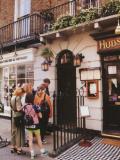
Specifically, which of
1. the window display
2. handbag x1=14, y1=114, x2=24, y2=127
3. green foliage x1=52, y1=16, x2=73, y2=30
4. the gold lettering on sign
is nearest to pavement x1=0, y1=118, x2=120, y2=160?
handbag x1=14, y1=114, x2=24, y2=127

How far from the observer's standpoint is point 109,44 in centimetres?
930

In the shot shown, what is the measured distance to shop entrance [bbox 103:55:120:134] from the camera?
9359 mm

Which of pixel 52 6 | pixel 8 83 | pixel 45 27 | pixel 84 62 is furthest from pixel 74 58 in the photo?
pixel 8 83

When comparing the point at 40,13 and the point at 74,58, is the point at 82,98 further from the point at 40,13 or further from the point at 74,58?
the point at 40,13

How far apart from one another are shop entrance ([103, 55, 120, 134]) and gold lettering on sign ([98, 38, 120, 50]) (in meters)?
0.37

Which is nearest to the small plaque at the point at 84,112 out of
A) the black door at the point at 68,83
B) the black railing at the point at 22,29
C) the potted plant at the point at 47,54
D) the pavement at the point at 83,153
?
the pavement at the point at 83,153

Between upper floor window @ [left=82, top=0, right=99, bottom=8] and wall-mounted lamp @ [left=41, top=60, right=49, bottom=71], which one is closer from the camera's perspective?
upper floor window @ [left=82, top=0, right=99, bottom=8]

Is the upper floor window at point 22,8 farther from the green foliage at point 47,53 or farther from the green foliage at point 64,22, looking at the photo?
the green foliage at point 64,22

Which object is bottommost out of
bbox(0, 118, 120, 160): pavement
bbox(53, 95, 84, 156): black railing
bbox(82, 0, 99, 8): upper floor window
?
bbox(0, 118, 120, 160): pavement

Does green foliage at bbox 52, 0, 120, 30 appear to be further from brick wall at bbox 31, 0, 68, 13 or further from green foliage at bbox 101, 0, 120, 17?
brick wall at bbox 31, 0, 68, 13

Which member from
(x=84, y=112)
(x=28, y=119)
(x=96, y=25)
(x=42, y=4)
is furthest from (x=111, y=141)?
(x=42, y=4)

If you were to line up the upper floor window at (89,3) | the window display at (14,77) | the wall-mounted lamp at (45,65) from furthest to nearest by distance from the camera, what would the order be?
the window display at (14,77), the wall-mounted lamp at (45,65), the upper floor window at (89,3)

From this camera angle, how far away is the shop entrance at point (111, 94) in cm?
936

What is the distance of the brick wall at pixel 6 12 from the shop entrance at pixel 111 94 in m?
7.16
